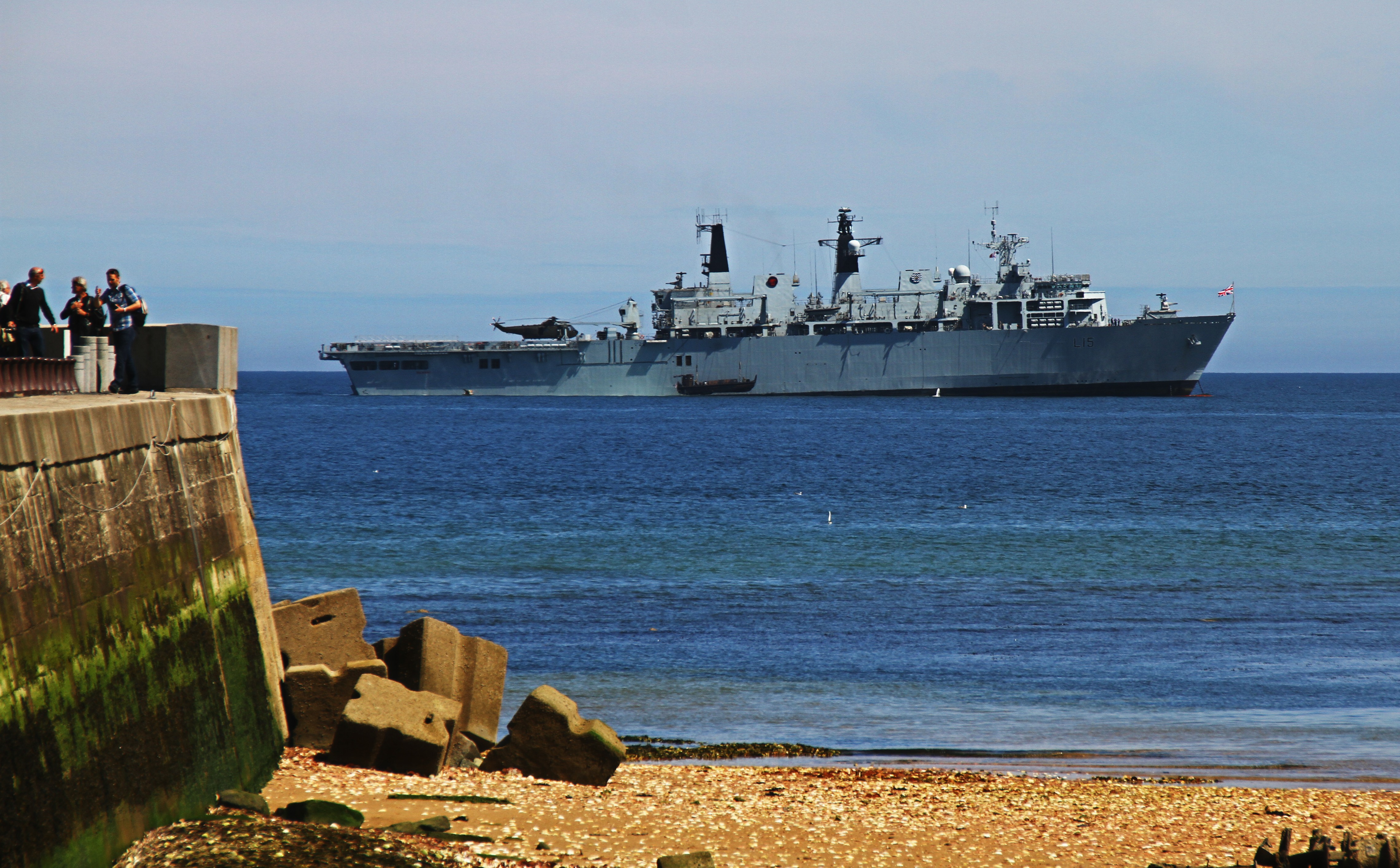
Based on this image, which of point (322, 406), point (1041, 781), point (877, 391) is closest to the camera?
point (1041, 781)

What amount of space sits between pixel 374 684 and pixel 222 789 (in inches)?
52.9

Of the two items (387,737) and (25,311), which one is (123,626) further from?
(25,311)

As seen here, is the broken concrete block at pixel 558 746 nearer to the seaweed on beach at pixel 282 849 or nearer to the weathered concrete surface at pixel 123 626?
the weathered concrete surface at pixel 123 626

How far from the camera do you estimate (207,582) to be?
294 inches

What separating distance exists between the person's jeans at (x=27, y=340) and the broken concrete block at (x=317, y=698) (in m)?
3.33

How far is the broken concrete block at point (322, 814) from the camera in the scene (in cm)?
653

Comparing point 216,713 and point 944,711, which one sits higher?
point 216,713

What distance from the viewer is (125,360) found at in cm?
831

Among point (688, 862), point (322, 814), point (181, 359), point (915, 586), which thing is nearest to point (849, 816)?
point (688, 862)

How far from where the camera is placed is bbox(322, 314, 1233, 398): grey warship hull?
72.4m

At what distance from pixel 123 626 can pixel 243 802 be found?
4.18ft

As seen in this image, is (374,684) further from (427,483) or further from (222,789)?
(427,483)

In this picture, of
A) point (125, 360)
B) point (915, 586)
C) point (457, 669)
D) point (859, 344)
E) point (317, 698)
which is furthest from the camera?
point (859, 344)

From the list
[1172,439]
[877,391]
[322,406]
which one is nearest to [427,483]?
[1172,439]
